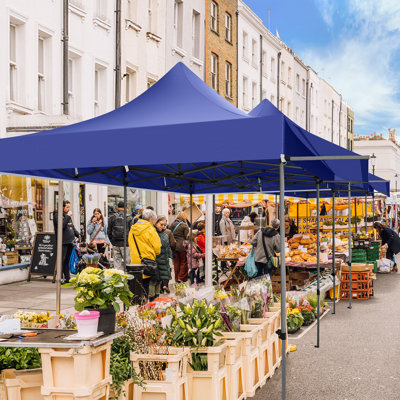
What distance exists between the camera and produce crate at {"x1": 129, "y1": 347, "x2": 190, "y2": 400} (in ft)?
17.5

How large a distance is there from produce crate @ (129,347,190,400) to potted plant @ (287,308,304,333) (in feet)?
15.3

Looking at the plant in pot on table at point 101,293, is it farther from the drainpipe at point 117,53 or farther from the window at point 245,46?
the window at point 245,46

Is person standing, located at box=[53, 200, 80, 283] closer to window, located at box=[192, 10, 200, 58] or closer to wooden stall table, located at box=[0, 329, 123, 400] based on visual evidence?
wooden stall table, located at box=[0, 329, 123, 400]

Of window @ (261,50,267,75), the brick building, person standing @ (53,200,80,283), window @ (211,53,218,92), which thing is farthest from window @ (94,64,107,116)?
window @ (261,50,267,75)

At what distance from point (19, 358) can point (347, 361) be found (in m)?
4.61

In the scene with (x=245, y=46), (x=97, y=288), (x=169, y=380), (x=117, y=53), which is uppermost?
(x=245, y=46)

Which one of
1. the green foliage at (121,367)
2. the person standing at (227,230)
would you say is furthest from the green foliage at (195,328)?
the person standing at (227,230)

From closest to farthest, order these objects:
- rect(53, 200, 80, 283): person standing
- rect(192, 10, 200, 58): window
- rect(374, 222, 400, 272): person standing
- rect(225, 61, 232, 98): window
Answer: rect(53, 200, 80, 283): person standing < rect(374, 222, 400, 272): person standing < rect(192, 10, 200, 58): window < rect(225, 61, 232, 98): window

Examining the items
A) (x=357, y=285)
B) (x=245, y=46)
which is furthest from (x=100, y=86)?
(x=245, y=46)

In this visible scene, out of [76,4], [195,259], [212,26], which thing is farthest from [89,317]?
[212,26]

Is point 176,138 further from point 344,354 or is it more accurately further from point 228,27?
point 228,27

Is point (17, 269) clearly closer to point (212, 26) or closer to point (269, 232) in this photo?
point (269, 232)

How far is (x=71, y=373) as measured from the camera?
4781 millimetres

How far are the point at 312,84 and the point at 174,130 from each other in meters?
50.1
